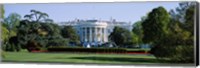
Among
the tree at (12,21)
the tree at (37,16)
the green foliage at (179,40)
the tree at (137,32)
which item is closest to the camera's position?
the green foliage at (179,40)

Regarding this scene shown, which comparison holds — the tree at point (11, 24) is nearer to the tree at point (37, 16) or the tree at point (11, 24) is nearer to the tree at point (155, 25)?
the tree at point (37, 16)

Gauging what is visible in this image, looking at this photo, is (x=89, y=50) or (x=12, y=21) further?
(x=12, y=21)

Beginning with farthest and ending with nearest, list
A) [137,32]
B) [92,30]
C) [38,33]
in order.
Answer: [38,33]
[92,30]
[137,32]

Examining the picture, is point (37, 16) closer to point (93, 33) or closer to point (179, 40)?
point (93, 33)

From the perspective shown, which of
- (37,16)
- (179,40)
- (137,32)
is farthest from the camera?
(37,16)

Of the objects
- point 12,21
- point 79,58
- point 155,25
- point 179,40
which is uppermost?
point 12,21

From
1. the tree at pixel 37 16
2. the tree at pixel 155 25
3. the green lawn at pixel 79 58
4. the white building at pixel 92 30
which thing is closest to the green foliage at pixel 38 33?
the tree at pixel 37 16

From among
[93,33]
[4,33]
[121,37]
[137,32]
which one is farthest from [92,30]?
[4,33]
